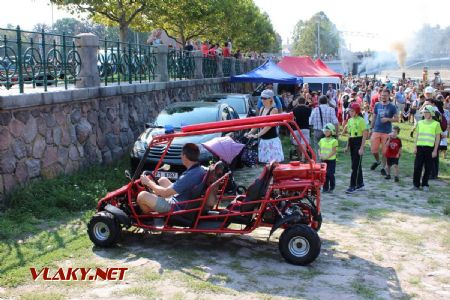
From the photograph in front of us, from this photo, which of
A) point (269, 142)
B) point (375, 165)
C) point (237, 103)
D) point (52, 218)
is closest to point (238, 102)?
point (237, 103)

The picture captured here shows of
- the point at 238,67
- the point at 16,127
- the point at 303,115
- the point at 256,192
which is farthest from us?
the point at 238,67

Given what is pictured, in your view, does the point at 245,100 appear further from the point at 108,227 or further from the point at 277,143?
the point at 108,227

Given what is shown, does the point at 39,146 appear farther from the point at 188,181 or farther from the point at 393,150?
the point at 393,150

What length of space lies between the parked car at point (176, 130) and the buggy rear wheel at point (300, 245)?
3.44 metres

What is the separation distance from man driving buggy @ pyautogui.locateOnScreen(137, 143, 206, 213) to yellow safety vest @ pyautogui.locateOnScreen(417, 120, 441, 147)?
522cm

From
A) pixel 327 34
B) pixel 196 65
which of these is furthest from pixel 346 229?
pixel 327 34

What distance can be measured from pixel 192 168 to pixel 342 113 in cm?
1508

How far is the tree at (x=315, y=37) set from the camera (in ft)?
342

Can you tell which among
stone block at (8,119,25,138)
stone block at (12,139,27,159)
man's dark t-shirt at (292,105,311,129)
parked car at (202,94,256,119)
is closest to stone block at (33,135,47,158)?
stone block at (12,139,27,159)

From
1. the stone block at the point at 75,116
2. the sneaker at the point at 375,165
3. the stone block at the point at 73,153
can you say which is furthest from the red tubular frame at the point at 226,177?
the sneaker at the point at 375,165

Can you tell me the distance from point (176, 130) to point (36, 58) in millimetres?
2800

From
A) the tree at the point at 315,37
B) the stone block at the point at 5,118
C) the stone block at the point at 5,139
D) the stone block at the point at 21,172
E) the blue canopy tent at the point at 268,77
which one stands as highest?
the tree at the point at 315,37

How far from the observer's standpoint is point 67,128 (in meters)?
9.21

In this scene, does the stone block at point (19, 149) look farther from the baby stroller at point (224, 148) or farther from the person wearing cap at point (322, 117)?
the person wearing cap at point (322, 117)
